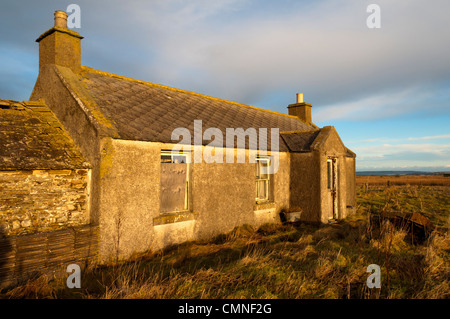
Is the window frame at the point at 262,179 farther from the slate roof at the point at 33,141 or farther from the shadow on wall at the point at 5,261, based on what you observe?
the shadow on wall at the point at 5,261

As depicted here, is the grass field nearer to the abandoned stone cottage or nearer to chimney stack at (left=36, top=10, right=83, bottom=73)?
the abandoned stone cottage

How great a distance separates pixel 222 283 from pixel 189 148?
3805 millimetres

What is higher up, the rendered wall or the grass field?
the rendered wall

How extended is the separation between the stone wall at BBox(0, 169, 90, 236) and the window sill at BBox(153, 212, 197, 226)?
1.55 metres

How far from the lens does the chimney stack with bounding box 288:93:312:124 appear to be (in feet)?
53.1

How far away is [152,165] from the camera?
6.62 m

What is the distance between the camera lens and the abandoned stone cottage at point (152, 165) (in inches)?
232

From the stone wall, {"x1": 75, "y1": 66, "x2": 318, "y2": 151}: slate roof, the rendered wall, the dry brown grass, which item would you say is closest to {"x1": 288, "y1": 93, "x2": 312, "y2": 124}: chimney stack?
{"x1": 75, "y1": 66, "x2": 318, "y2": 151}: slate roof

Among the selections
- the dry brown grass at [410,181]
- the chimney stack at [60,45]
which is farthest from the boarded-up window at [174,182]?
the dry brown grass at [410,181]

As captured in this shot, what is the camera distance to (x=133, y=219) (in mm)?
6227

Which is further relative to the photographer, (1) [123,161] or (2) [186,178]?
(2) [186,178]

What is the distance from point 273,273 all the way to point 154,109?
5.63m
